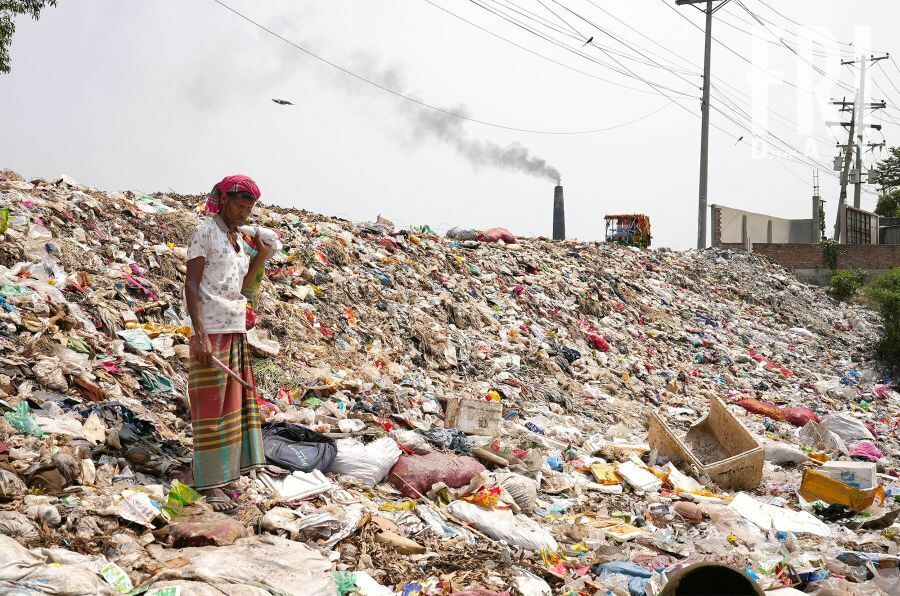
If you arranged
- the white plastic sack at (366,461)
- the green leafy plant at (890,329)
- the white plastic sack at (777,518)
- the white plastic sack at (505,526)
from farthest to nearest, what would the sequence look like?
the green leafy plant at (890,329)
the white plastic sack at (777,518)
the white plastic sack at (366,461)
the white plastic sack at (505,526)

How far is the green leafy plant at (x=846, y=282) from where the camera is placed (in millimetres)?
19172

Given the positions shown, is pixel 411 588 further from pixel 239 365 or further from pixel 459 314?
pixel 459 314

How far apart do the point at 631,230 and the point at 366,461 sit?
49.7 feet

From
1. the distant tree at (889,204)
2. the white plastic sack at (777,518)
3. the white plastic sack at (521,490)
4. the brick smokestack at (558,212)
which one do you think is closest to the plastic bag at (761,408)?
the white plastic sack at (777,518)

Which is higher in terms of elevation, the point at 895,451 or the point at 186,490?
the point at 186,490

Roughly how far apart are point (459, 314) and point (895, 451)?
16.3 feet

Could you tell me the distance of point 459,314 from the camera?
9031 millimetres

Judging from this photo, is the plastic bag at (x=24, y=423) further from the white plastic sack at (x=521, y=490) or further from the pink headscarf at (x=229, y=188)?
the white plastic sack at (x=521, y=490)

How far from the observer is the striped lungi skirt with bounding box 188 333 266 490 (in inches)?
128

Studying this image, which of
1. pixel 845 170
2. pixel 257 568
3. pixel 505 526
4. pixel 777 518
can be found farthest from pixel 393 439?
pixel 845 170

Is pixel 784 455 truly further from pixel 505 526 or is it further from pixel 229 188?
pixel 229 188

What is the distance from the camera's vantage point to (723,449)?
242 inches

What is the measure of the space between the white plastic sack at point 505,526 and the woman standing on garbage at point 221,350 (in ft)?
3.58

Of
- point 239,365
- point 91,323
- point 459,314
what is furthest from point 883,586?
point 459,314
